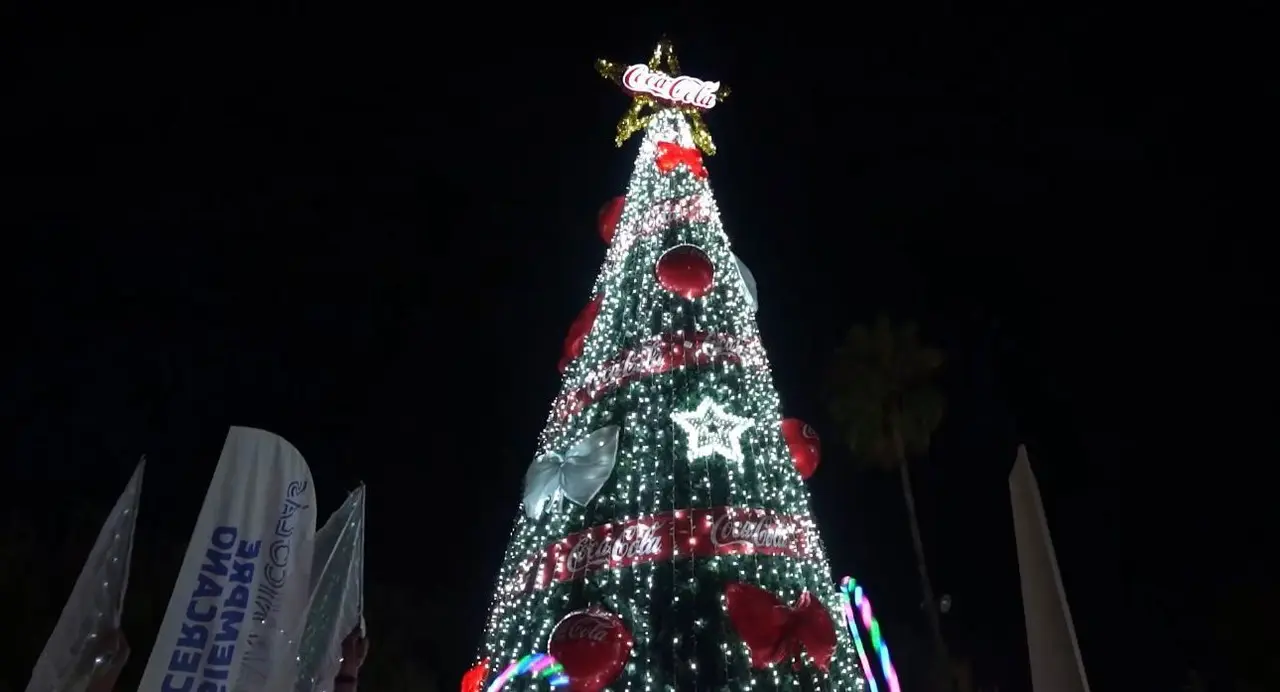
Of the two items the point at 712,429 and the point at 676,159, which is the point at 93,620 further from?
the point at 676,159

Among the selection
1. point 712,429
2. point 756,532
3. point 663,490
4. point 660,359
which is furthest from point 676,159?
point 756,532

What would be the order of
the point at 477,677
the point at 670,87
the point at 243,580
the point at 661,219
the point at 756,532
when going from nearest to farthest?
the point at 243,580, the point at 756,532, the point at 477,677, the point at 661,219, the point at 670,87

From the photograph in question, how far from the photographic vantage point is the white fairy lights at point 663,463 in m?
9.68

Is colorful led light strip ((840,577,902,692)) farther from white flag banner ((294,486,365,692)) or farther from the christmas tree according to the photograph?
white flag banner ((294,486,365,692))

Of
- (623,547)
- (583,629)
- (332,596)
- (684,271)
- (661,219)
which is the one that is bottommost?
(332,596)

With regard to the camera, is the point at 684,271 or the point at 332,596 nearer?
the point at 332,596

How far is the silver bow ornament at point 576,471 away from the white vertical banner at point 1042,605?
18.6 ft

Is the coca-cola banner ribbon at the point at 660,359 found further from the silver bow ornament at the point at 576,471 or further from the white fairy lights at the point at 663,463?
the silver bow ornament at the point at 576,471

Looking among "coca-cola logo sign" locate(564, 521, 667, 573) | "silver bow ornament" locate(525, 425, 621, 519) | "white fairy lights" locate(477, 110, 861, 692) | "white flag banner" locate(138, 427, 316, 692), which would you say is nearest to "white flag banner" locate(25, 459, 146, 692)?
"white flag banner" locate(138, 427, 316, 692)

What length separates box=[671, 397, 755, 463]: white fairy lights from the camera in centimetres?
977

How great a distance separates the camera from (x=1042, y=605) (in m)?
3.39

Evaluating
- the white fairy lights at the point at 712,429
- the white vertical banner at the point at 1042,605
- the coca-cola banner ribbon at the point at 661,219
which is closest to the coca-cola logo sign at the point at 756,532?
the white fairy lights at the point at 712,429

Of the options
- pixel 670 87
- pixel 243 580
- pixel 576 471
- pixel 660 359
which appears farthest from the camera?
pixel 670 87

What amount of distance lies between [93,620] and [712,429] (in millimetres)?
6586
